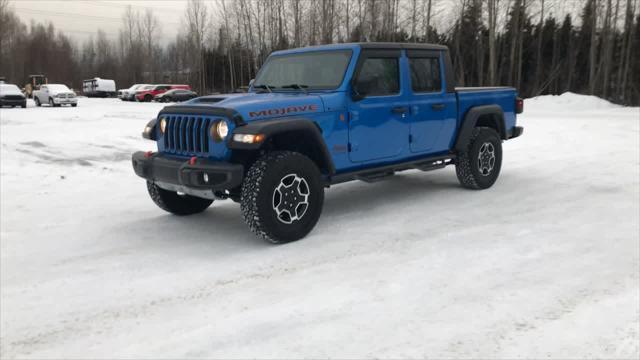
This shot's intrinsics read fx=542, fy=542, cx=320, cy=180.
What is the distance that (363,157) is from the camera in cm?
588

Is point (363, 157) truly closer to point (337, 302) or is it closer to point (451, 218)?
point (451, 218)

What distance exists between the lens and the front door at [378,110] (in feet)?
18.8

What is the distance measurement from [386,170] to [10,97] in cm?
2970

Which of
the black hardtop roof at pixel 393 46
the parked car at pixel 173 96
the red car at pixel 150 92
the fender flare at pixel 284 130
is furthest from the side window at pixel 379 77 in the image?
the red car at pixel 150 92

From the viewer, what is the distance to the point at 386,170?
6.15m

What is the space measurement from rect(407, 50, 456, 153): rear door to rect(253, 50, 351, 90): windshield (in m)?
1.04

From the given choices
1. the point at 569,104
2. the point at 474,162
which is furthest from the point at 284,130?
the point at 569,104

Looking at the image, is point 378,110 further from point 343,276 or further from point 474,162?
point 343,276

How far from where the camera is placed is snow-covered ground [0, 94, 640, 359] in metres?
3.24

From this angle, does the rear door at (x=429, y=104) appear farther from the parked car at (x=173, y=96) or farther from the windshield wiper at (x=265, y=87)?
the parked car at (x=173, y=96)

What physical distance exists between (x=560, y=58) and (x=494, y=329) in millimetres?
47692

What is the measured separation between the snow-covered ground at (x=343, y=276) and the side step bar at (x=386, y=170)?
0.46 meters

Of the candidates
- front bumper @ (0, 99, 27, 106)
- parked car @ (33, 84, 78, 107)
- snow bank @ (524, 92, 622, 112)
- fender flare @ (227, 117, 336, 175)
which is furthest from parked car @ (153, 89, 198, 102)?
fender flare @ (227, 117, 336, 175)

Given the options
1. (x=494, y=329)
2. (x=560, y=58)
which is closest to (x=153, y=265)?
(x=494, y=329)
